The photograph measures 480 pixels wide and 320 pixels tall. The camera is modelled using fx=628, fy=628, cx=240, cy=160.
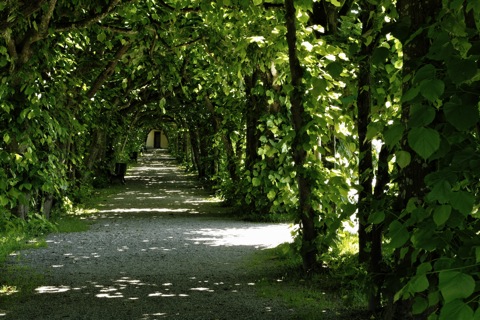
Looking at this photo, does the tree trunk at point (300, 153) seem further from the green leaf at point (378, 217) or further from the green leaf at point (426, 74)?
the green leaf at point (426, 74)

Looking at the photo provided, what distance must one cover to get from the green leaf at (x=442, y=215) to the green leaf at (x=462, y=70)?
0.48 m

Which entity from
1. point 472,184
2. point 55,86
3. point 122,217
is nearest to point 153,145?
Result: point 122,217

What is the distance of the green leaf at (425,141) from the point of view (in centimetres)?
227

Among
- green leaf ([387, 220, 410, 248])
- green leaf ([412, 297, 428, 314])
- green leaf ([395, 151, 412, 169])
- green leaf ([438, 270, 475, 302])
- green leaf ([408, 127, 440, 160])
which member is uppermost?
green leaf ([408, 127, 440, 160])

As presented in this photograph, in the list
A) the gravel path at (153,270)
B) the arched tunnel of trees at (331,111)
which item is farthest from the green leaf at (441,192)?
the gravel path at (153,270)

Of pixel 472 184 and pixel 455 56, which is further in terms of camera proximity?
pixel 472 184

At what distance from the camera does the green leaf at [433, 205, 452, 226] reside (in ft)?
7.83

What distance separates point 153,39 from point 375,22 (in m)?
6.21

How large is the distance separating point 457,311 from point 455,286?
0.09 m

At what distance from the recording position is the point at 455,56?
7.93ft

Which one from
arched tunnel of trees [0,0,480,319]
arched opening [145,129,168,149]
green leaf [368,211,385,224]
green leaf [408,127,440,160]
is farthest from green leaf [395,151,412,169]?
arched opening [145,129,168,149]

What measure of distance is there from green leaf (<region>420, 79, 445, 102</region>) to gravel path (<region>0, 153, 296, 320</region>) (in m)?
4.94

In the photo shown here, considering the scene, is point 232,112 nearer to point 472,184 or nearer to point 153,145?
point 472,184

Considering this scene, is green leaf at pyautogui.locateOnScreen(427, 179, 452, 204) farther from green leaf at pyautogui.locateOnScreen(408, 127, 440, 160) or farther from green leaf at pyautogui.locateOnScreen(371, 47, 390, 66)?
green leaf at pyautogui.locateOnScreen(371, 47, 390, 66)
